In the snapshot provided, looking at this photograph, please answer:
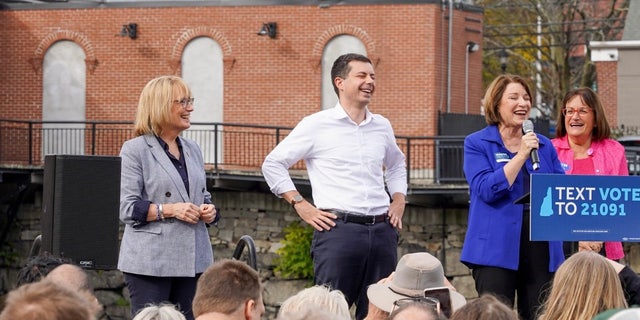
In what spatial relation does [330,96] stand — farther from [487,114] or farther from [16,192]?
[487,114]

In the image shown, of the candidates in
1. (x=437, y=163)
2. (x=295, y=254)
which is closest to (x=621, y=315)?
(x=295, y=254)

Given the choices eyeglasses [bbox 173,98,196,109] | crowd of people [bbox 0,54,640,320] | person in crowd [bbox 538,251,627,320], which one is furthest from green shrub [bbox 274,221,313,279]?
person in crowd [bbox 538,251,627,320]

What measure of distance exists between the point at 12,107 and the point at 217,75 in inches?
222

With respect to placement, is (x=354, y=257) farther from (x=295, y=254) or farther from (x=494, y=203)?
(x=295, y=254)

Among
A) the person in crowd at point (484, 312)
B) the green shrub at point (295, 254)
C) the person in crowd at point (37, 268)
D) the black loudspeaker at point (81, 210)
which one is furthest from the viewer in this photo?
the green shrub at point (295, 254)

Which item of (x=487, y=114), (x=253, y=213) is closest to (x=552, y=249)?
(x=487, y=114)

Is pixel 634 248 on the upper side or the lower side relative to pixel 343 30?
lower

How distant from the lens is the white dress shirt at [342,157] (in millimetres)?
8977

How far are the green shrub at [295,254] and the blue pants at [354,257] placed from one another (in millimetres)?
21900

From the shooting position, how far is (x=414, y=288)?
24.0 feet

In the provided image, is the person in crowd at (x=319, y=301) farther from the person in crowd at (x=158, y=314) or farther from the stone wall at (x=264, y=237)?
the stone wall at (x=264, y=237)

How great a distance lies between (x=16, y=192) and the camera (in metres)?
33.3

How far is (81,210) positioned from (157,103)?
906mm

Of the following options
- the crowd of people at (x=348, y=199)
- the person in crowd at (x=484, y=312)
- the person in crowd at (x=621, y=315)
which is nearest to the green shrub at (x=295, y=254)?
the crowd of people at (x=348, y=199)
